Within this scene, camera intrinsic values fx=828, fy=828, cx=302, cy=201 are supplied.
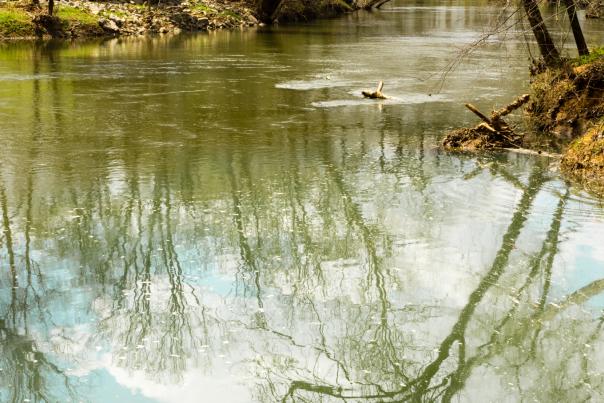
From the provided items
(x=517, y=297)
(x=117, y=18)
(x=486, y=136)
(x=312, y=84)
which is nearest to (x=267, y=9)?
(x=117, y=18)

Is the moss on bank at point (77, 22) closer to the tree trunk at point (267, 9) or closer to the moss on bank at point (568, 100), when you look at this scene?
the tree trunk at point (267, 9)

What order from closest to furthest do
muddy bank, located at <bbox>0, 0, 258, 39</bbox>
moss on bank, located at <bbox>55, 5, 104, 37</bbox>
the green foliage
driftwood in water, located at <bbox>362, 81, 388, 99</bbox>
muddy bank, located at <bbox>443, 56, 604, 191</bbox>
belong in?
muddy bank, located at <bbox>443, 56, 604, 191</bbox> < the green foliage < driftwood in water, located at <bbox>362, 81, 388, 99</bbox> < muddy bank, located at <bbox>0, 0, 258, 39</bbox> < moss on bank, located at <bbox>55, 5, 104, 37</bbox>

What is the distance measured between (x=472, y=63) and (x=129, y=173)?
61.1ft

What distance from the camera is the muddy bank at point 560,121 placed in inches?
602

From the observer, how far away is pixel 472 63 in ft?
99.6

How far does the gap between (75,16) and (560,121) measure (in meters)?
31.0

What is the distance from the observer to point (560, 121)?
60.6 feet

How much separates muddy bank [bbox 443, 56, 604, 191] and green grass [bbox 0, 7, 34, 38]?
2811 centimetres

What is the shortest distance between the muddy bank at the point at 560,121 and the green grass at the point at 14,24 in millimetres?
28109

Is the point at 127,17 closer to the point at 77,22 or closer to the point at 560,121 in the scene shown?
the point at 77,22

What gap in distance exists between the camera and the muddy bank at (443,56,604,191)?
602 inches

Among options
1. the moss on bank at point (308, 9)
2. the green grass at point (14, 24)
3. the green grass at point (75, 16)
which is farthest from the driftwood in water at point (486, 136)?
the moss on bank at point (308, 9)

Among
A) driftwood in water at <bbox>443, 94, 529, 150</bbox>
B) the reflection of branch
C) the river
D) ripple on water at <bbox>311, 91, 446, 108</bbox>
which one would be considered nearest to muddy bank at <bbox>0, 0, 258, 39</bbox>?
the river

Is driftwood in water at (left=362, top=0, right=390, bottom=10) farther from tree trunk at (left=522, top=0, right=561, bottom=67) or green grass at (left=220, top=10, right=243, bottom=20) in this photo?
tree trunk at (left=522, top=0, right=561, bottom=67)
